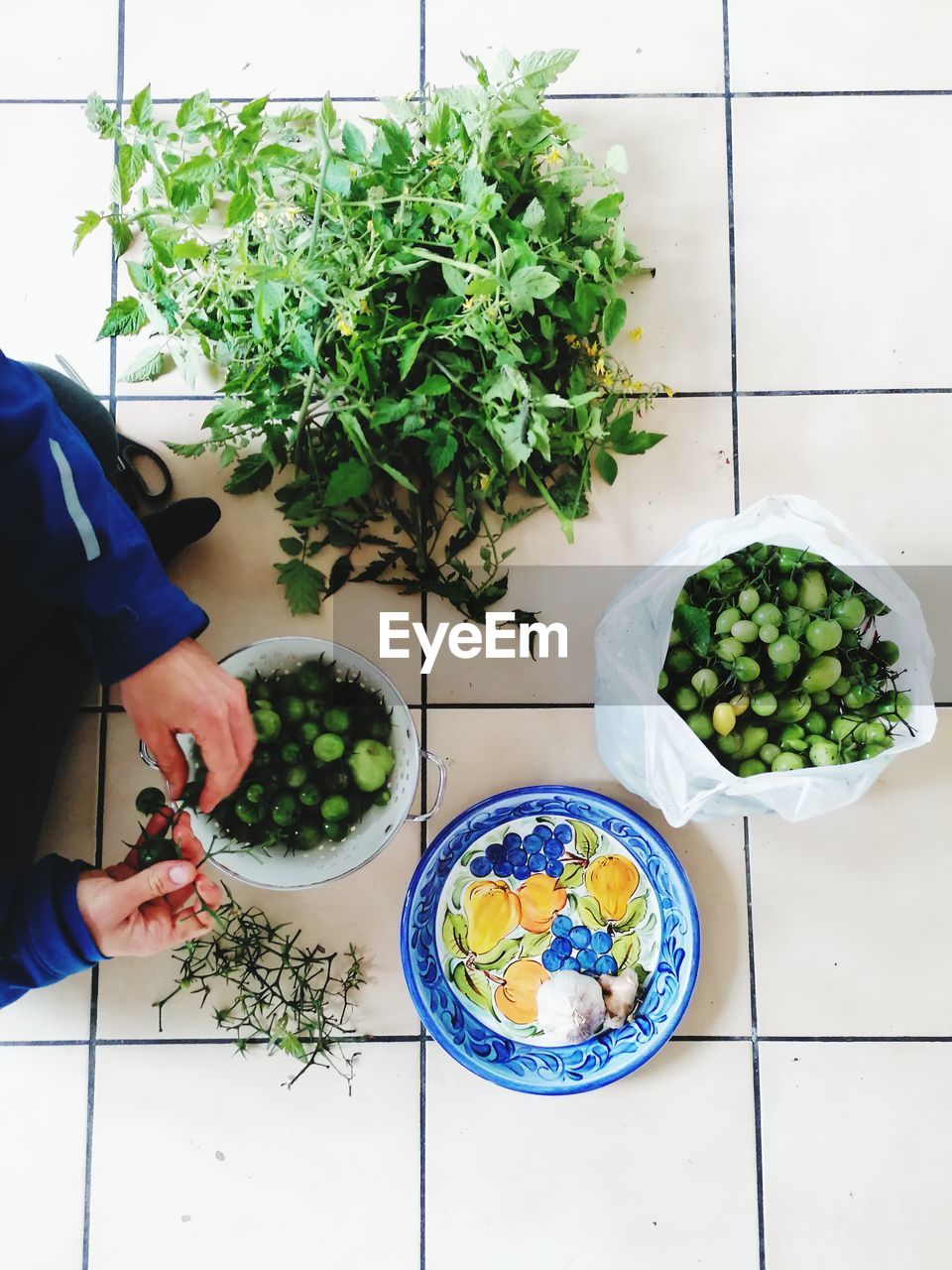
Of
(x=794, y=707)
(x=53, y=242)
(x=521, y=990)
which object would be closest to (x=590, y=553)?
(x=794, y=707)

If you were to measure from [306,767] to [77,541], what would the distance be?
290mm

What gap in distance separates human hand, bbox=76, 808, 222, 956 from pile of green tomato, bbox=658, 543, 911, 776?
1.58 feet

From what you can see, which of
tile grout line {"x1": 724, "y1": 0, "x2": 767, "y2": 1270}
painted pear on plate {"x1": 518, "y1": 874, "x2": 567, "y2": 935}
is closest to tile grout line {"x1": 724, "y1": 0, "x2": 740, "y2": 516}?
tile grout line {"x1": 724, "y1": 0, "x2": 767, "y2": 1270}

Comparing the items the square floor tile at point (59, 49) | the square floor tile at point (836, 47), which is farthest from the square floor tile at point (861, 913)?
the square floor tile at point (59, 49)

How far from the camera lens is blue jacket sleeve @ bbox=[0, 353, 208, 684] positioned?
84 cm

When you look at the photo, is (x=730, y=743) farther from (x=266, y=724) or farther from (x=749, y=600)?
(x=266, y=724)

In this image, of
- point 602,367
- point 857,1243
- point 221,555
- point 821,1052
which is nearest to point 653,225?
point 602,367

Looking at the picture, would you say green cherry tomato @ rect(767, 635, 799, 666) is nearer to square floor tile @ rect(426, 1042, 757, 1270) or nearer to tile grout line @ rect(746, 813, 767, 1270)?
tile grout line @ rect(746, 813, 767, 1270)

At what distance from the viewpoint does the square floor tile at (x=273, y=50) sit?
44.9 inches

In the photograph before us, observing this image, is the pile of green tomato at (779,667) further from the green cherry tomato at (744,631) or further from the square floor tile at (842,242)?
the square floor tile at (842,242)

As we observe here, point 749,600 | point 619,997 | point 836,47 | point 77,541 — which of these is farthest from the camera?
point 836,47

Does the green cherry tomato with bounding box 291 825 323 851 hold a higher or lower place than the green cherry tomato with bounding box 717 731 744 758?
lower

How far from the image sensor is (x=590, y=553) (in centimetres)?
112

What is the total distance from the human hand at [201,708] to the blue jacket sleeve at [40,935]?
155 millimetres
